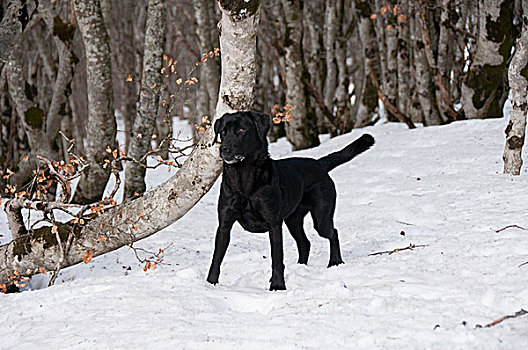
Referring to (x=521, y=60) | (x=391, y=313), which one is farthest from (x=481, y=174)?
(x=391, y=313)

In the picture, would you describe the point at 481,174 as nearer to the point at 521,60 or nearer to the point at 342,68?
the point at 521,60

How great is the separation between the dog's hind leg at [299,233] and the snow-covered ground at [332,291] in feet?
0.45

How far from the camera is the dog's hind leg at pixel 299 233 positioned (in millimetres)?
4891

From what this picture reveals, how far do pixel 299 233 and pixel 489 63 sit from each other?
6658mm

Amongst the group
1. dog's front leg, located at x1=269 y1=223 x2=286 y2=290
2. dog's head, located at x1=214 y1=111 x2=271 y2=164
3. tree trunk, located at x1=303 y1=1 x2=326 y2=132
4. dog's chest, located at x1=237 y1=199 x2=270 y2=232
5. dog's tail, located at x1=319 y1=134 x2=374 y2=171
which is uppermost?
tree trunk, located at x1=303 y1=1 x2=326 y2=132

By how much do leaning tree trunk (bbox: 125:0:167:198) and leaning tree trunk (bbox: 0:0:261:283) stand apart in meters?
2.88

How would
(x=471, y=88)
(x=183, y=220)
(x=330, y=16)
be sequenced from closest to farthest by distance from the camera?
(x=183, y=220)
(x=471, y=88)
(x=330, y=16)

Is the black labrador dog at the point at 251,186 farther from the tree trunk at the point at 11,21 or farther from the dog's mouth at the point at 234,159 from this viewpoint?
the tree trunk at the point at 11,21

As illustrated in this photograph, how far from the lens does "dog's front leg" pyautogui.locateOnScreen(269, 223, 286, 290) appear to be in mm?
4027

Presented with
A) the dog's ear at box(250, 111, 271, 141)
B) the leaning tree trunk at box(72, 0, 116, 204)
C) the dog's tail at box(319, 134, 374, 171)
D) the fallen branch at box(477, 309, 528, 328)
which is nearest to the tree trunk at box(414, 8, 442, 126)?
the leaning tree trunk at box(72, 0, 116, 204)

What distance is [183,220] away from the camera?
7.11 meters

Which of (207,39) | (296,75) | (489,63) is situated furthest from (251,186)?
(207,39)

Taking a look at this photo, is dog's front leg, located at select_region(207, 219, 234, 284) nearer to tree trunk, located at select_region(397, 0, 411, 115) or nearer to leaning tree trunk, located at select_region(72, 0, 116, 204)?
leaning tree trunk, located at select_region(72, 0, 116, 204)

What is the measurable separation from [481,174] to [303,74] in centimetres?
552
